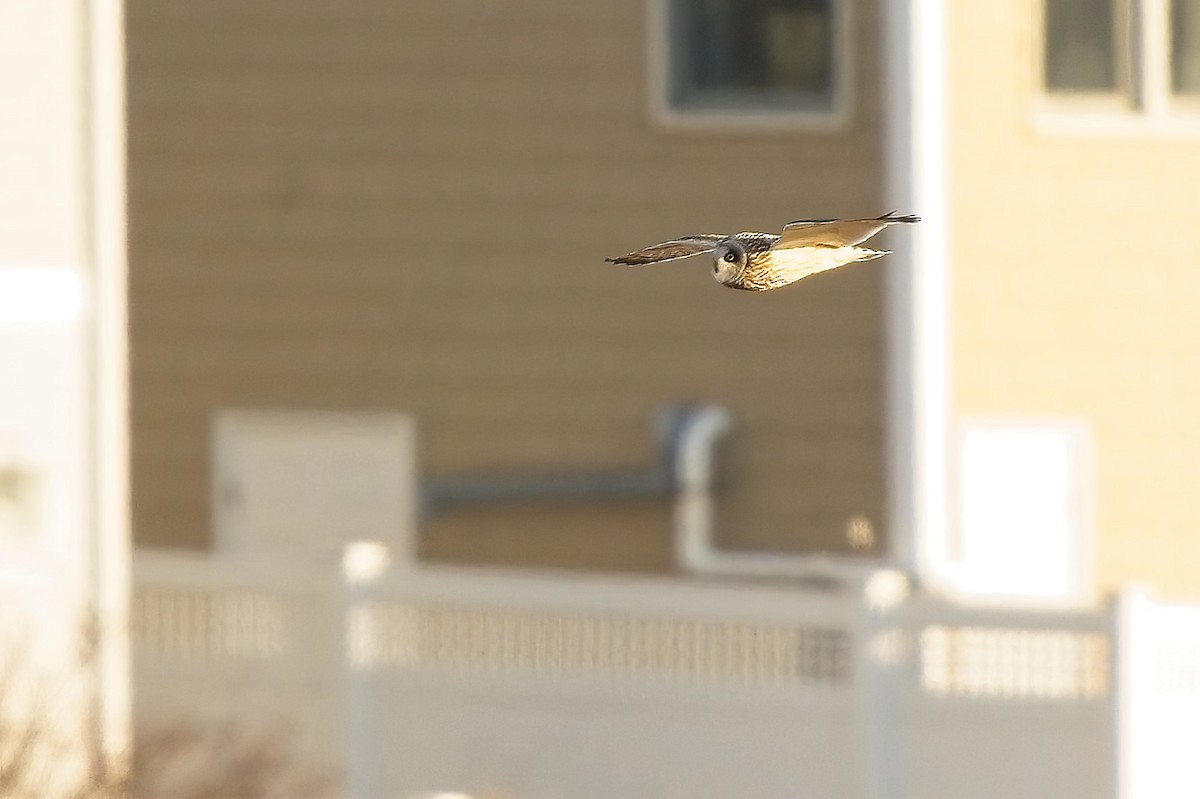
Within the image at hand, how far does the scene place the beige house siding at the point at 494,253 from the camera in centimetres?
1180

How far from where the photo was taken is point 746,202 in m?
11.8

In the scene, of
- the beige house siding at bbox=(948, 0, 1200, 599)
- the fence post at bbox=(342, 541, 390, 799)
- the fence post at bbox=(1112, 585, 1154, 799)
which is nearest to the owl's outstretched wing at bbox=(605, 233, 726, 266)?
the fence post at bbox=(1112, 585, 1154, 799)

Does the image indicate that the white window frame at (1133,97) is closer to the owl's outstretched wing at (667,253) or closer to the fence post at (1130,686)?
the fence post at (1130,686)

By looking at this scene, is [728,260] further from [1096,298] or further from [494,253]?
[494,253]

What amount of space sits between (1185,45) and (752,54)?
7.18ft

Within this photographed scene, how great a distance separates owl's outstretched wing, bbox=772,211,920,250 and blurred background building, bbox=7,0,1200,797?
6.95 m

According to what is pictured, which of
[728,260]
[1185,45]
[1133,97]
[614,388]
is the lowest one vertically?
[614,388]

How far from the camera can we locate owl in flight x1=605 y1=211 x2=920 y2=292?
2127mm

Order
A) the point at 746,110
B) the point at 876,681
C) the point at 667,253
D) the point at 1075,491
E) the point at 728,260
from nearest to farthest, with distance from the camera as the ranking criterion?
the point at 667,253
the point at 728,260
the point at 876,681
the point at 1075,491
the point at 746,110

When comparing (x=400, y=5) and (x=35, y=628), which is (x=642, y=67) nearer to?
(x=400, y=5)

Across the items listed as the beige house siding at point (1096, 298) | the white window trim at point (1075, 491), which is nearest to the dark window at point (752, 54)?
the beige house siding at point (1096, 298)

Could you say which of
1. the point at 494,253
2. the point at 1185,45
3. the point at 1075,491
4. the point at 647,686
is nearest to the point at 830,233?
the point at 647,686

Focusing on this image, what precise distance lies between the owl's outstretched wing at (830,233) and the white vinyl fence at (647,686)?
705cm

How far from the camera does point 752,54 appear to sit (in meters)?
11.9
